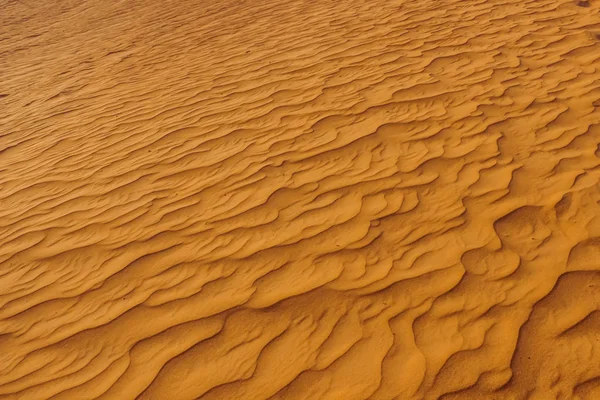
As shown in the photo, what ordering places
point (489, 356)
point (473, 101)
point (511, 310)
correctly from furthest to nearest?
point (473, 101) → point (511, 310) → point (489, 356)

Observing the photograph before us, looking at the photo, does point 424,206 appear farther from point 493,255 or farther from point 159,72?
point 159,72

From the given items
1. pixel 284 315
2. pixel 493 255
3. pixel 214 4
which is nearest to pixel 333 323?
pixel 284 315

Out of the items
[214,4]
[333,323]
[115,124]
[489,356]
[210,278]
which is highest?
[214,4]

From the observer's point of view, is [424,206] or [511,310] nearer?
[511,310]

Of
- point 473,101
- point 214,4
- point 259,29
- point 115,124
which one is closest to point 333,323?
point 473,101

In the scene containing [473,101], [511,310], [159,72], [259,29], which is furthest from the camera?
[259,29]

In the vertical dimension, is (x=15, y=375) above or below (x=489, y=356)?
above
